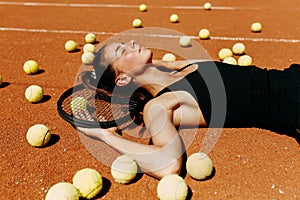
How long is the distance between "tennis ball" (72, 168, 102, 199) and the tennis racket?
58 centimetres

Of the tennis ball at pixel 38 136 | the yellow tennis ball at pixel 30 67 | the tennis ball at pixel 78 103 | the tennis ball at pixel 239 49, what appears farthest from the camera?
the tennis ball at pixel 239 49

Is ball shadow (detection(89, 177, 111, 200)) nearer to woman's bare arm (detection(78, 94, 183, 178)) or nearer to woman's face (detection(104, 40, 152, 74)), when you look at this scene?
woman's bare arm (detection(78, 94, 183, 178))

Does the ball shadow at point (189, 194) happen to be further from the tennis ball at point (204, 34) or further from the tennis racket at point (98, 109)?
the tennis ball at point (204, 34)

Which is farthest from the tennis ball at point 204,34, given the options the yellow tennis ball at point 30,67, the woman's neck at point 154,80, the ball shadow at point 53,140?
the ball shadow at point 53,140

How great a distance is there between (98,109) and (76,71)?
1349 mm

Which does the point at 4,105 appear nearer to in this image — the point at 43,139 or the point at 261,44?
the point at 43,139

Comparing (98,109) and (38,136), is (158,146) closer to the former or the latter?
(98,109)

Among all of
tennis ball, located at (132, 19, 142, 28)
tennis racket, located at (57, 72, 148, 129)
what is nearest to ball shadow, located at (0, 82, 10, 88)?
tennis racket, located at (57, 72, 148, 129)

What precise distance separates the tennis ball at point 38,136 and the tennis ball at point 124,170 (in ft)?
2.65

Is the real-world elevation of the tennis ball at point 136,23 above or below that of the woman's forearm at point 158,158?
below

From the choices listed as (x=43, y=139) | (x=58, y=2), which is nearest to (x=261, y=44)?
(x=43, y=139)

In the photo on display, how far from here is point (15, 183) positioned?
8.66 ft

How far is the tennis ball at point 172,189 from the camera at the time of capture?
228 cm

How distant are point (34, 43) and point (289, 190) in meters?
4.85
